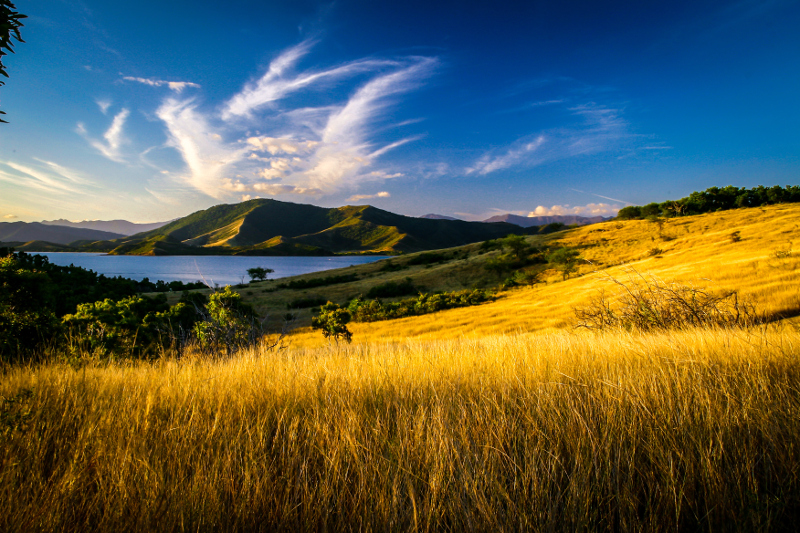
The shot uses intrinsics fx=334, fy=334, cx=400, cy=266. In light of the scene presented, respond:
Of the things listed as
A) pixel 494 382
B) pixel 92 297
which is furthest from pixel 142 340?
pixel 92 297

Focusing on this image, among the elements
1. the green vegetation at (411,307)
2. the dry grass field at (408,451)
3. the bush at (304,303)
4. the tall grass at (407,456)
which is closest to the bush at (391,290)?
the bush at (304,303)

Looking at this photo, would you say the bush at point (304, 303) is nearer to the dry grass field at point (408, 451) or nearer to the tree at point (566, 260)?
the tree at point (566, 260)

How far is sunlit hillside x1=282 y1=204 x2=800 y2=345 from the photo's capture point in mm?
10953

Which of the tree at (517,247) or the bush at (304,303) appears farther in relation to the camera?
the tree at (517,247)

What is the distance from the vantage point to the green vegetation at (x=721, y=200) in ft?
233

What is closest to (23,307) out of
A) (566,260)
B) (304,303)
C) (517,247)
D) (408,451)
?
(408,451)

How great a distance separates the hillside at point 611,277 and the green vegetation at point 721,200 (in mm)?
28518

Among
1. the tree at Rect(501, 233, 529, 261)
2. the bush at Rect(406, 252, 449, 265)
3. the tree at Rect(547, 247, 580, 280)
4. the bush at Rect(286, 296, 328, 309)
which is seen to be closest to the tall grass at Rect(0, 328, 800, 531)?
the bush at Rect(286, 296, 328, 309)

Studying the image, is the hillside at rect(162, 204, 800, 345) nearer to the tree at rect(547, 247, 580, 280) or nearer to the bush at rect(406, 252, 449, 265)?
the tree at rect(547, 247, 580, 280)

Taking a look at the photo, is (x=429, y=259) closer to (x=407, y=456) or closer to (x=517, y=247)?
(x=517, y=247)

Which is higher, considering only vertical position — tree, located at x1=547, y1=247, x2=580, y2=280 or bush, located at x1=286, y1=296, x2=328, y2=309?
tree, located at x1=547, y1=247, x2=580, y2=280

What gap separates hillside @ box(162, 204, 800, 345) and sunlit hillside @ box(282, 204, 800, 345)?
40 mm

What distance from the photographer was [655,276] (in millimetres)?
7488

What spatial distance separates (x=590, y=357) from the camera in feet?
11.0
